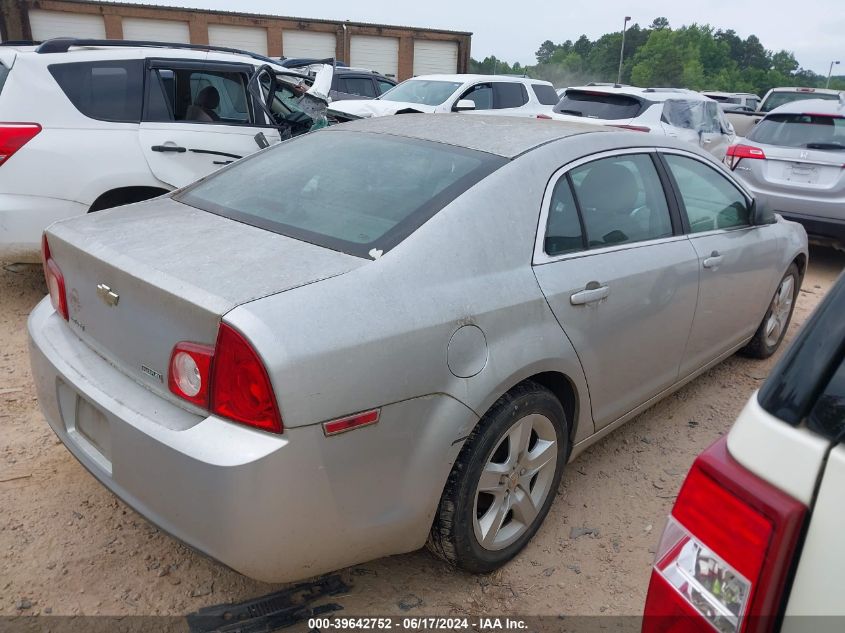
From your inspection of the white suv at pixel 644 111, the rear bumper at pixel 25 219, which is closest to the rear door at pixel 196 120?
the rear bumper at pixel 25 219

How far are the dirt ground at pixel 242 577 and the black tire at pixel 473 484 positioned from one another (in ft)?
0.51

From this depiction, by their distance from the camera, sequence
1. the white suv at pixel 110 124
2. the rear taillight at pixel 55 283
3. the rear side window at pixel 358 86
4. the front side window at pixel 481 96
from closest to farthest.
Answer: the rear taillight at pixel 55 283, the white suv at pixel 110 124, the front side window at pixel 481 96, the rear side window at pixel 358 86

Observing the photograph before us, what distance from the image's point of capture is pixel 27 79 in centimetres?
430

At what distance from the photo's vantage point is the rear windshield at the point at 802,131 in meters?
6.57

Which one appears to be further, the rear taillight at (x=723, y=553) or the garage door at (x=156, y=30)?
the garage door at (x=156, y=30)

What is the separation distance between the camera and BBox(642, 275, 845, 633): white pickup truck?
1.02 m

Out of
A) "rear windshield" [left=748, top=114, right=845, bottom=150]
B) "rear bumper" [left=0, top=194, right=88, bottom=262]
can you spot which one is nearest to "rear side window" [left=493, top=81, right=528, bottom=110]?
"rear windshield" [left=748, top=114, right=845, bottom=150]

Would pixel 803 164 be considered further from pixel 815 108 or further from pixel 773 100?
pixel 773 100

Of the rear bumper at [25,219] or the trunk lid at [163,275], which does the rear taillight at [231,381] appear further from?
the rear bumper at [25,219]

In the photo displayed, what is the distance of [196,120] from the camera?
16.5ft

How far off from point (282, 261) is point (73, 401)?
891 mm

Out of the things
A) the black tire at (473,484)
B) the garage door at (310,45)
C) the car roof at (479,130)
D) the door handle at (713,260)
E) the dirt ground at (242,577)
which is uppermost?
the garage door at (310,45)

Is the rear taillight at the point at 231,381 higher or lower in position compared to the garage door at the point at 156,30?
lower

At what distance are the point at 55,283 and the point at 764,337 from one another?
4075 mm
